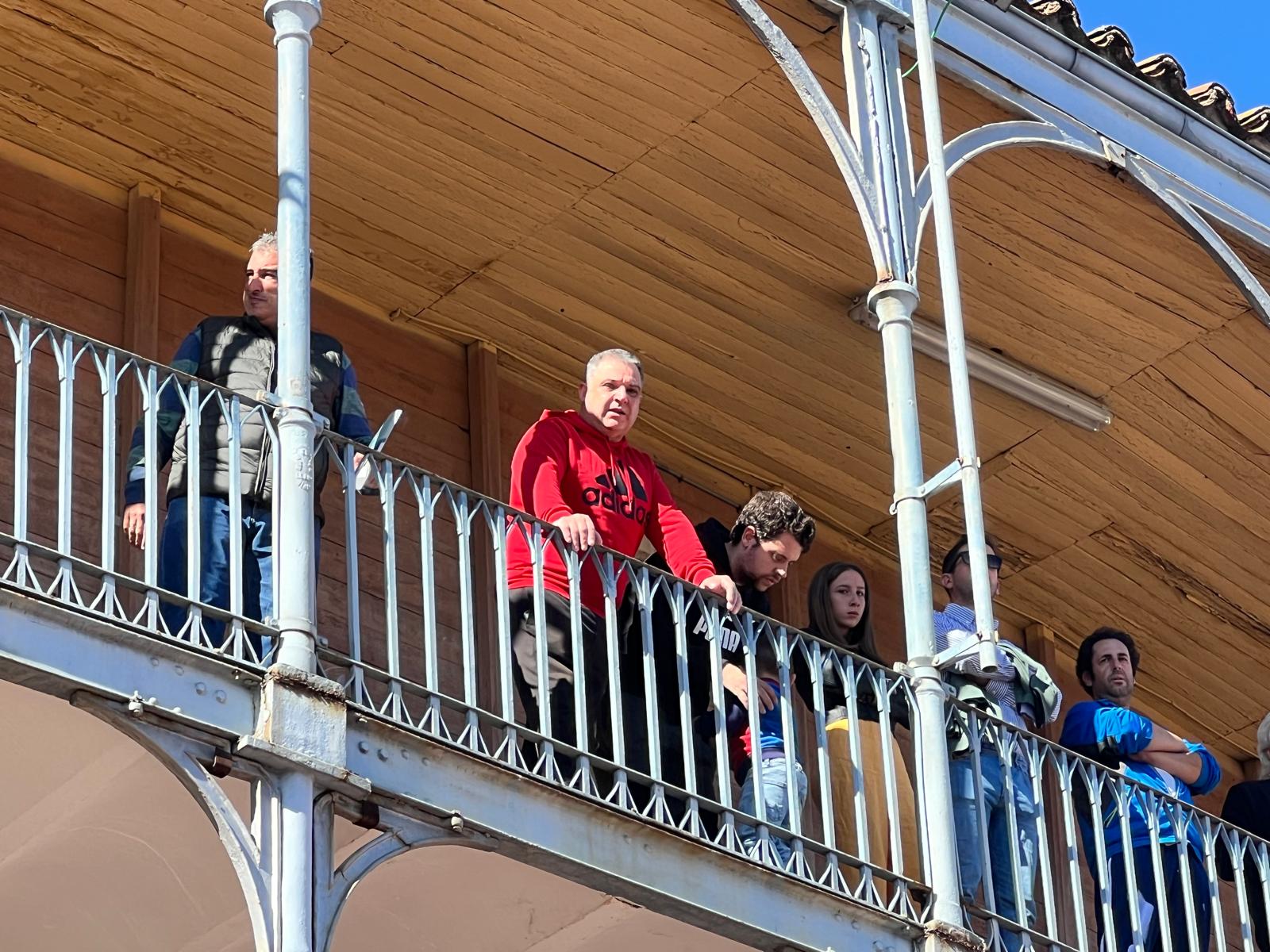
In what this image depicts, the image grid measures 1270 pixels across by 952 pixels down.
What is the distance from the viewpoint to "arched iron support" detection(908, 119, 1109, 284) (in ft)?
34.2

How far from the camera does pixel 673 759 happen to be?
9.45 m

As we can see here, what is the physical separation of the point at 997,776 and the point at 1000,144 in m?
2.39

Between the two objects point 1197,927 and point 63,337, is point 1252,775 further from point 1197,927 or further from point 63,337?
point 63,337

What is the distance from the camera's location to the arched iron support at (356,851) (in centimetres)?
809

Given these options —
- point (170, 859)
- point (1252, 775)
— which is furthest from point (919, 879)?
point (1252, 775)

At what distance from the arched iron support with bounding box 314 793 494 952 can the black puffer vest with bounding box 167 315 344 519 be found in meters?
1.06

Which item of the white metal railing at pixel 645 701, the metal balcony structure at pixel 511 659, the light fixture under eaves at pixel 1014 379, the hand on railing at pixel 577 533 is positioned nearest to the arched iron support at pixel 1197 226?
the metal balcony structure at pixel 511 659

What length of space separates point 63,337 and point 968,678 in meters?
3.67

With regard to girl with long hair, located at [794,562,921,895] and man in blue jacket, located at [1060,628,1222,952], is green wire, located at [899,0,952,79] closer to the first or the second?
girl with long hair, located at [794,562,921,895]

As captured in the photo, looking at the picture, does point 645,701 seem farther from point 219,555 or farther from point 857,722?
point 219,555

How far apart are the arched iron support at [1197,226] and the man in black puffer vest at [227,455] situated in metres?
3.59

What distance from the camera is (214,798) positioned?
26.5 feet

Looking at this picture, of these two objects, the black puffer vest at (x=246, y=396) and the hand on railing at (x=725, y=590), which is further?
the hand on railing at (x=725, y=590)

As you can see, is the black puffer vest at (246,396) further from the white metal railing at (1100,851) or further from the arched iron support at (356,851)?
the white metal railing at (1100,851)
